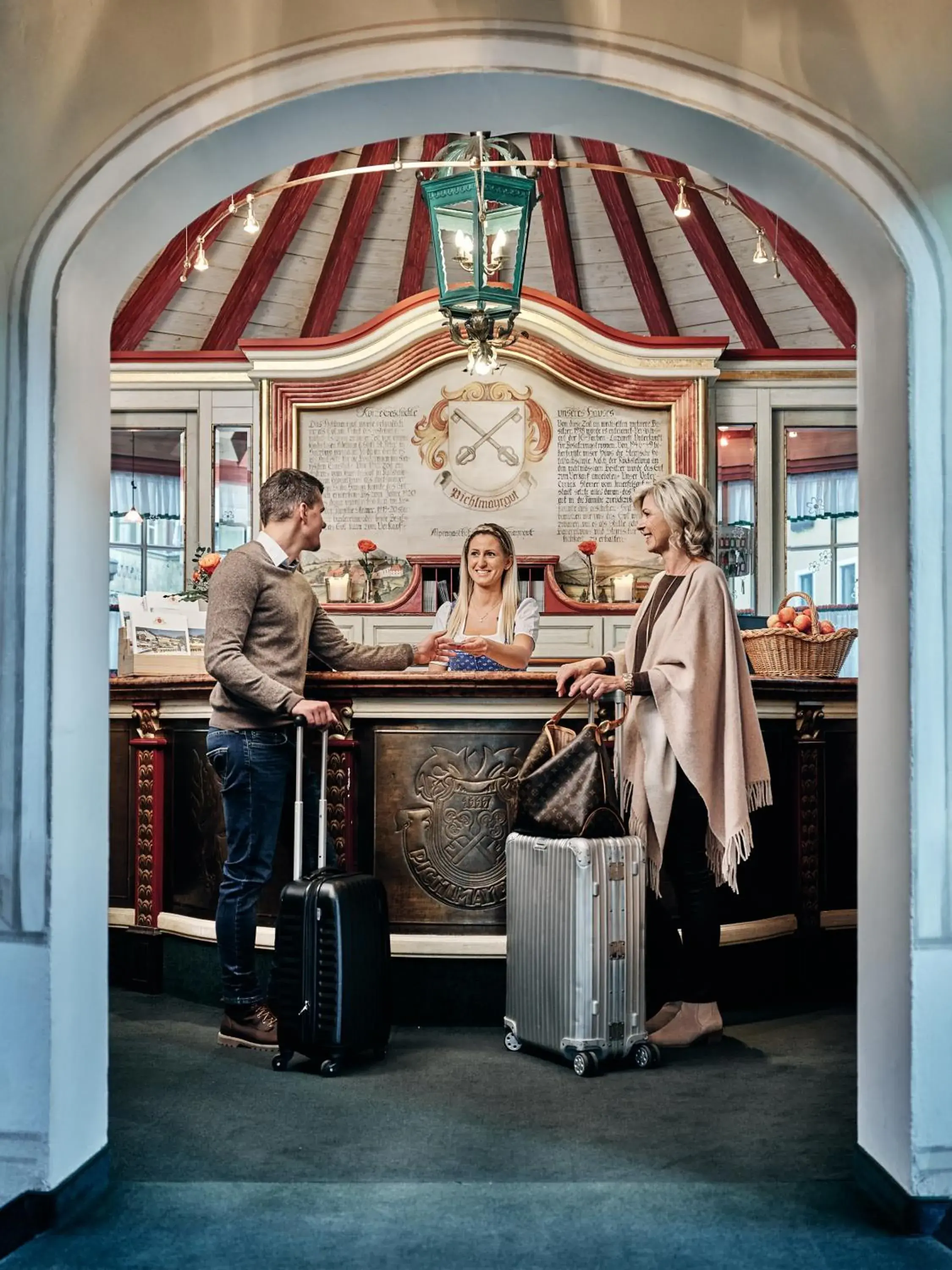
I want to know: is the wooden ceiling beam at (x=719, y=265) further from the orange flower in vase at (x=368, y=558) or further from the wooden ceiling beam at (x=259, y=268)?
the orange flower in vase at (x=368, y=558)

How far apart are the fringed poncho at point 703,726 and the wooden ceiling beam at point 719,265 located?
4470 mm

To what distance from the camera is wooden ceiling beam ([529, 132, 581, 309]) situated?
7742mm

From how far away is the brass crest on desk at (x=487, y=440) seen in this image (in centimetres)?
730

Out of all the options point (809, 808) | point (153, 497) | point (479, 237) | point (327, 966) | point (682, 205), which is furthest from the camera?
point (153, 497)

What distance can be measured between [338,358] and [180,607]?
2.90 m

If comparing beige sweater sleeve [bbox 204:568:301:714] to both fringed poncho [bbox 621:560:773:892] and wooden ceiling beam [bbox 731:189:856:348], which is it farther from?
wooden ceiling beam [bbox 731:189:856:348]

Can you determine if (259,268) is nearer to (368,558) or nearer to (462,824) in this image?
(368,558)

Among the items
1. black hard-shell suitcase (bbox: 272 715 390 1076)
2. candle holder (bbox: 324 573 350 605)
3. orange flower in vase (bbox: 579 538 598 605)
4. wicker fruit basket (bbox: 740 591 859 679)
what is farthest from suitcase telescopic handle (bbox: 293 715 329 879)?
orange flower in vase (bbox: 579 538 598 605)

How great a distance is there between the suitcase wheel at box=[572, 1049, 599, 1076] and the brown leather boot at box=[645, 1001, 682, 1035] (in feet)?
1.19

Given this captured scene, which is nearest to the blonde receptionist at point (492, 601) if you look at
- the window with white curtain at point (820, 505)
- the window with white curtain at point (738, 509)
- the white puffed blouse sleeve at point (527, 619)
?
the white puffed blouse sleeve at point (527, 619)

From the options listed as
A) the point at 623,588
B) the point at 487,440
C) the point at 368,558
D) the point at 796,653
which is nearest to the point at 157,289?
the point at 368,558

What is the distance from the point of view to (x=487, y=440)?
7301 mm

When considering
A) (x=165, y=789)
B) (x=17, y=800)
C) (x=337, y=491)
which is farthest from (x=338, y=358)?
(x=17, y=800)

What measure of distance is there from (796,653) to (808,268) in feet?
12.5
